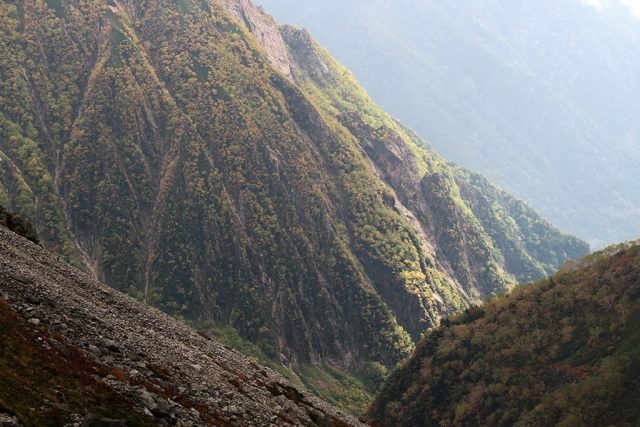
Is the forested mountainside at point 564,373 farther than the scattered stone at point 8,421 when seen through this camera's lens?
Yes

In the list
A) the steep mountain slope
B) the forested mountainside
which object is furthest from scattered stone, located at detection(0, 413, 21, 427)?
the forested mountainside

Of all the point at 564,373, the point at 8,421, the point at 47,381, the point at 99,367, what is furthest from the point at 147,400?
the point at 564,373

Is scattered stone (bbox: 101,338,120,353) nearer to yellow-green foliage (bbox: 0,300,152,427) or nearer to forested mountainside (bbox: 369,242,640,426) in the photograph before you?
yellow-green foliage (bbox: 0,300,152,427)

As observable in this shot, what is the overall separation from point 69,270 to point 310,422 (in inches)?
1859

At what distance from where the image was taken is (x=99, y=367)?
5694 centimetres

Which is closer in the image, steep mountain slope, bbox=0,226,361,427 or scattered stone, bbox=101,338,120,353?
steep mountain slope, bbox=0,226,361,427

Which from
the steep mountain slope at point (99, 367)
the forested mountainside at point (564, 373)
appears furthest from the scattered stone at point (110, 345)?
the forested mountainside at point (564, 373)

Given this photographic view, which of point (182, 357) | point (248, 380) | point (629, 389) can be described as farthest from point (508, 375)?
point (182, 357)

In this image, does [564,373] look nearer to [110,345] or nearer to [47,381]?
[110,345]

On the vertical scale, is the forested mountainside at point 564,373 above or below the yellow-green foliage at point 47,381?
above

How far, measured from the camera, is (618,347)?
532 feet

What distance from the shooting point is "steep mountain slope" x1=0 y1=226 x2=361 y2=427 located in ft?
155

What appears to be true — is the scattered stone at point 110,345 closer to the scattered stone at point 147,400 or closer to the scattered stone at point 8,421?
the scattered stone at point 147,400

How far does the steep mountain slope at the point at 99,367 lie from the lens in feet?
155
